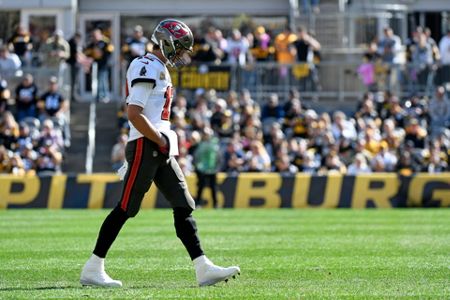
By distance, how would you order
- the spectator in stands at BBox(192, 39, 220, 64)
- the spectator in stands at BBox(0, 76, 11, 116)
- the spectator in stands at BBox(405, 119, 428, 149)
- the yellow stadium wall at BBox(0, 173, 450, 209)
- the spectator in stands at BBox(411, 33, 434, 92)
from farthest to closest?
the spectator in stands at BBox(192, 39, 220, 64)
the spectator in stands at BBox(411, 33, 434, 92)
the spectator in stands at BBox(0, 76, 11, 116)
the spectator in stands at BBox(405, 119, 428, 149)
the yellow stadium wall at BBox(0, 173, 450, 209)

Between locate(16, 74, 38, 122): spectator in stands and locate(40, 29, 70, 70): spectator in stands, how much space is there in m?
1.51

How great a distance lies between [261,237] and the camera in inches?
611

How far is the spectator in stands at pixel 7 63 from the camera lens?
2920cm

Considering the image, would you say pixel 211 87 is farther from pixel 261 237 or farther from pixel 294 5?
pixel 261 237

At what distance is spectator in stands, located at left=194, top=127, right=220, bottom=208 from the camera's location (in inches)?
947

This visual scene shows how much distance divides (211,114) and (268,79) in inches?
105

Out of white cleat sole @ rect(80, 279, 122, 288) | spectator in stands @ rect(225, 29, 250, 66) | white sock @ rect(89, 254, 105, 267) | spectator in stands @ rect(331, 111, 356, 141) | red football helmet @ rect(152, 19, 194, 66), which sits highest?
red football helmet @ rect(152, 19, 194, 66)

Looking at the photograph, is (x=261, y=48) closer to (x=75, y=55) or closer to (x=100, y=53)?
(x=100, y=53)

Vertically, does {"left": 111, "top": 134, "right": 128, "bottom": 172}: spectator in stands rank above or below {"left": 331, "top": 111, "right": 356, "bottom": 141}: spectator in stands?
below

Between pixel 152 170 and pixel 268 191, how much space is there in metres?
14.4

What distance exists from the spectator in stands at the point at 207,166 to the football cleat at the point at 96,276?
45.4 feet

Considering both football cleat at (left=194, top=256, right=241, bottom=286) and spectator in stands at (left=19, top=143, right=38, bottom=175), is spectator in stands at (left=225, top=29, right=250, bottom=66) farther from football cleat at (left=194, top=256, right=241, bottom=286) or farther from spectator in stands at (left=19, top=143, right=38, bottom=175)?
football cleat at (left=194, top=256, right=241, bottom=286)

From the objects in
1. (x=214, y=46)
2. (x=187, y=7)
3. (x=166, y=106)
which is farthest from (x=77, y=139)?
(x=166, y=106)

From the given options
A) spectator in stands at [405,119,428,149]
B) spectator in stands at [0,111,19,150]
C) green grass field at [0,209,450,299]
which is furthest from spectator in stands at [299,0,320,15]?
green grass field at [0,209,450,299]
